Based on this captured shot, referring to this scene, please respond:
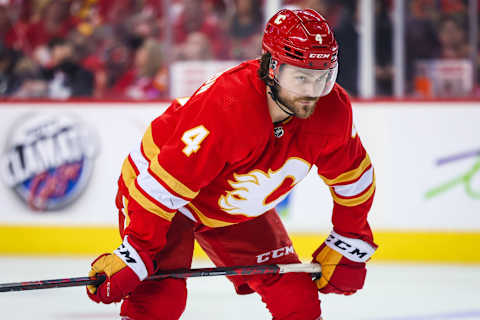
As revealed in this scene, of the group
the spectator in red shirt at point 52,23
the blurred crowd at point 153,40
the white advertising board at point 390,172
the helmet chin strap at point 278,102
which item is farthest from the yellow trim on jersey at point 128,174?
the spectator in red shirt at point 52,23

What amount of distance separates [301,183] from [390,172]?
0.53 metres

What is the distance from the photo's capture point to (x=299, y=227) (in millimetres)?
4566

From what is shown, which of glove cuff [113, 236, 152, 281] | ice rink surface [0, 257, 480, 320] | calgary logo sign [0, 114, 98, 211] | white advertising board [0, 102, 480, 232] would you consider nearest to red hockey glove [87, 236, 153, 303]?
glove cuff [113, 236, 152, 281]

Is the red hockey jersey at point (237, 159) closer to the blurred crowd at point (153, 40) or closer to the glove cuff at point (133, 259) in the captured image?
the glove cuff at point (133, 259)

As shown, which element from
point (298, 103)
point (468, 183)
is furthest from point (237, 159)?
point (468, 183)

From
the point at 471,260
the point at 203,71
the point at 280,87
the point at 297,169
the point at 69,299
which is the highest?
the point at 280,87

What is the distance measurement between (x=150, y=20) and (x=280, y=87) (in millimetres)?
3154

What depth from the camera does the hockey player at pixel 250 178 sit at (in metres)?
2.10

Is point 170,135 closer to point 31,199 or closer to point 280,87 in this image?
point 280,87

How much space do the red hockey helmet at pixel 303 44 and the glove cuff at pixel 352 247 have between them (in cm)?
52

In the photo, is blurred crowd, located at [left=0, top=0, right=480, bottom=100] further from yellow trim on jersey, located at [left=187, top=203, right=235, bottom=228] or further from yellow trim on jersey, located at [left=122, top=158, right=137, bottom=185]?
yellow trim on jersey, located at [left=187, top=203, right=235, bottom=228]

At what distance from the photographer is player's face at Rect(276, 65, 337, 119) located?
212cm

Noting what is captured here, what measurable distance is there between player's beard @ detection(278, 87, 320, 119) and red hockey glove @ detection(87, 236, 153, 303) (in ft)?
1.90

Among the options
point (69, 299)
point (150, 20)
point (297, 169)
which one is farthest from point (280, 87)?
point (150, 20)
